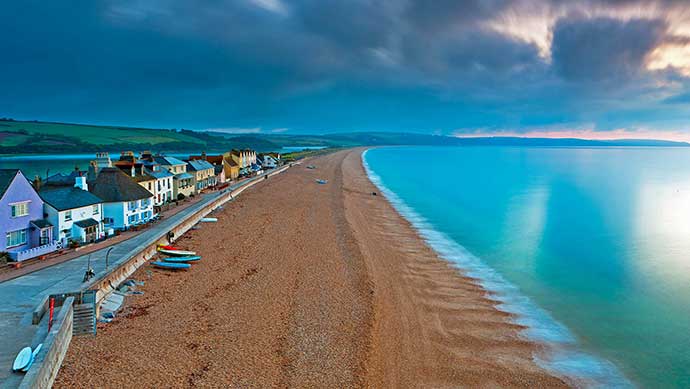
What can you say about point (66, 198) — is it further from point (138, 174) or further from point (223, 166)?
point (223, 166)

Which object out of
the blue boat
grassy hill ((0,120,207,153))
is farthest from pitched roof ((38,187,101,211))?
grassy hill ((0,120,207,153))

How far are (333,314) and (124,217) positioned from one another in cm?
1744

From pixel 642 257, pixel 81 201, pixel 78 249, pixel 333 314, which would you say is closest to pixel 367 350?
pixel 333 314

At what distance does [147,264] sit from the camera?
65.5 feet

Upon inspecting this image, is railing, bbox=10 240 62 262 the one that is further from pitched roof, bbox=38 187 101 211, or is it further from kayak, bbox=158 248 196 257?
kayak, bbox=158 248 196 257

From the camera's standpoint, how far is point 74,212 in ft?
77.0

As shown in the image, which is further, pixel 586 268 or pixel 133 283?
pixel 586 268

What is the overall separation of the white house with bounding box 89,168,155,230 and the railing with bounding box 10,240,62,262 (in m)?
4.50

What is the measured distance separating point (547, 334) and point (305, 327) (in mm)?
8794

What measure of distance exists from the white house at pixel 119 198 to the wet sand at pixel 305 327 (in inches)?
188

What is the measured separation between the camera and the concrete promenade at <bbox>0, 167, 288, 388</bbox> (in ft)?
37.2

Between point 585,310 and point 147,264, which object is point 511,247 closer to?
point 585,310

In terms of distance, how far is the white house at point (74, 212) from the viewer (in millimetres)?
22406

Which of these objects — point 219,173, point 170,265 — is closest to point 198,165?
point 219,173
